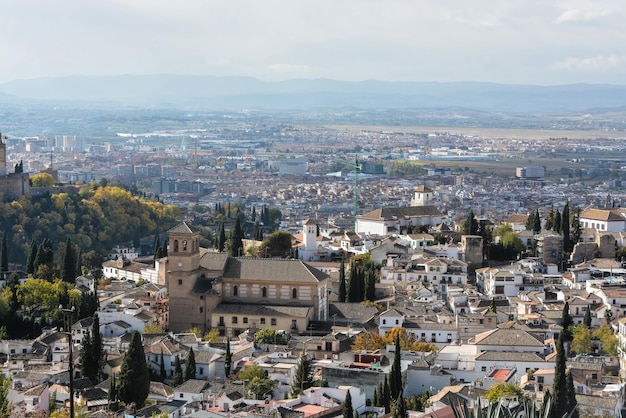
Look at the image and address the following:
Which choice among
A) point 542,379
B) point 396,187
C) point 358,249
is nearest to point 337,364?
point 542,379

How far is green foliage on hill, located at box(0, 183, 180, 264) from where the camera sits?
52656 mm

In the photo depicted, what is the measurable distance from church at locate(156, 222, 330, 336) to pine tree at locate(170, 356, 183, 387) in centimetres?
481

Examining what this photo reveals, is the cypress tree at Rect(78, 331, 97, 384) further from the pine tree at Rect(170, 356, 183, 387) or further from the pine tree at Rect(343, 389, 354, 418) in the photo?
the pine tree at Rect(343, 389, 354, 418)

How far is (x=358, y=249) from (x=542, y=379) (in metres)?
16.4

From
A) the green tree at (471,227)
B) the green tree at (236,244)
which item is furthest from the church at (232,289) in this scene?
the green tree at (471,227)

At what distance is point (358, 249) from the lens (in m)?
41.0

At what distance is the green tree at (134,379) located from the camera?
78.4ft

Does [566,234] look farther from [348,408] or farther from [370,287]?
[348,408]

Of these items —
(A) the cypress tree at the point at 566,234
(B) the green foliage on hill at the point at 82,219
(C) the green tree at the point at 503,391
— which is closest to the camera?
(C) the green tree at the point at 503,391

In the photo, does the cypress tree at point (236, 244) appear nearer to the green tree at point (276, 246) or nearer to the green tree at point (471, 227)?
the green tree at point (276, 246)

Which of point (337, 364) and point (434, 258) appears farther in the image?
point (434, 258)

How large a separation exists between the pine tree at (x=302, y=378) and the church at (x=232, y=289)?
607cm

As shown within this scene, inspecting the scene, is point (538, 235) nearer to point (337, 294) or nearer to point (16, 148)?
point (337, 294)

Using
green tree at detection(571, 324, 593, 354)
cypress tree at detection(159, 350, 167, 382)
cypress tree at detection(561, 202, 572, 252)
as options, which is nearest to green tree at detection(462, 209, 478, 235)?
cypress tree at detection(561, 202, 572, 252)
